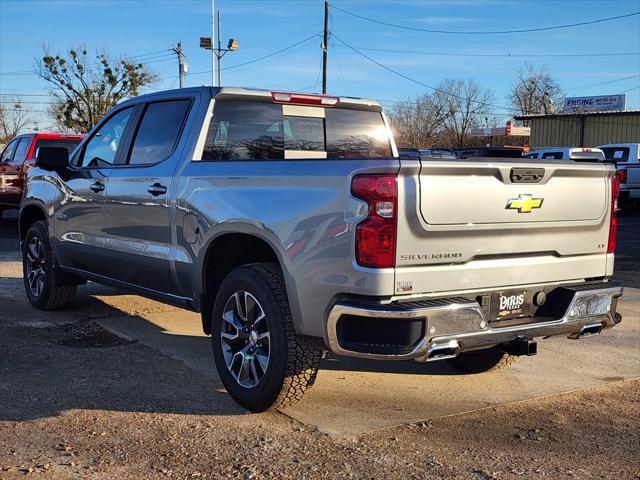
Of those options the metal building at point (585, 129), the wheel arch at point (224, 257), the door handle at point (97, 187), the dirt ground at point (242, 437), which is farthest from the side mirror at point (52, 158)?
the metal building at point (585, 129)

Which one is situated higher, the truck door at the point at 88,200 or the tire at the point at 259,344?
the truck door at the point at 88,200

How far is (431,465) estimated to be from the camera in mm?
3594

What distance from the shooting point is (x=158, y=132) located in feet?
17.7

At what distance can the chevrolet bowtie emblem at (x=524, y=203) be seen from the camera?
392 centimetres

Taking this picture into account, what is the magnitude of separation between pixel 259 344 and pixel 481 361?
189cm

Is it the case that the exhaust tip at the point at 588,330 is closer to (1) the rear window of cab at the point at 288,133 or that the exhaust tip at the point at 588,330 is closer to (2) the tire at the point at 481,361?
(2) the tire at the point at 481,361

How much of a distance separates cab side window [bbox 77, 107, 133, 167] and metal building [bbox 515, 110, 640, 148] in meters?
37.2

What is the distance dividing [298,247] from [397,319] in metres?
0.72

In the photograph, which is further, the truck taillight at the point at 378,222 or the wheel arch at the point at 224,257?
the wheel arch at the point at 224,257

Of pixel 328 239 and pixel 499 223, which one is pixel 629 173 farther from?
pixel 328 239

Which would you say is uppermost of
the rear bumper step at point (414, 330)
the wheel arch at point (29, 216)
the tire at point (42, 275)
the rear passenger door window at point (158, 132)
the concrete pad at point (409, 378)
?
the rear passenger door window at point (158, 132)

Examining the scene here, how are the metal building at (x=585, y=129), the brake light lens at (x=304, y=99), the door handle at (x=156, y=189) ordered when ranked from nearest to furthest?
the door handle at (x=156, y=189) → the brake light lens at (x=304, y=99) → the metal building at (x=585, y=129)

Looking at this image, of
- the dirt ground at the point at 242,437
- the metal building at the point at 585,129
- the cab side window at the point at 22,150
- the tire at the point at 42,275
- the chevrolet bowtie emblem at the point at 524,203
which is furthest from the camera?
the metal building at the point at 585,129

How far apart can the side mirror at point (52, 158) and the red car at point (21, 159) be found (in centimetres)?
761
